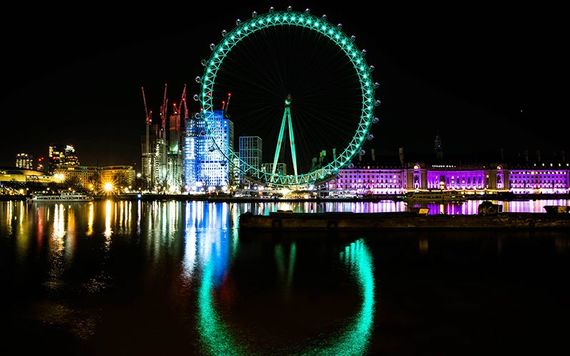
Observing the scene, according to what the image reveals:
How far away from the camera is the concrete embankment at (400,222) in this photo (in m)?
25.0

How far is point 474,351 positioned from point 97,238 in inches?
706

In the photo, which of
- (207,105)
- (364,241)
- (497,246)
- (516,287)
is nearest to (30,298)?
(516,287)

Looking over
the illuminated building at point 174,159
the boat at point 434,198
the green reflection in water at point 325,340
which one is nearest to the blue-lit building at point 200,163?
the illuminated building at point 174,159

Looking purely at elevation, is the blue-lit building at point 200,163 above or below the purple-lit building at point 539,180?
above

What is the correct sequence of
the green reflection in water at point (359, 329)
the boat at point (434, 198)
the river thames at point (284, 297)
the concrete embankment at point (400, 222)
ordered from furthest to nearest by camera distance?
the boat at point (434, 198) < the concrete embankment at point (400, 222) < the river thames at point (284, 297) < the green reflection in water at point (359, 329)

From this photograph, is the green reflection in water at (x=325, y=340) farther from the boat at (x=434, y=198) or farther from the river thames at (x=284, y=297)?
the boat at (x=434, y=198)

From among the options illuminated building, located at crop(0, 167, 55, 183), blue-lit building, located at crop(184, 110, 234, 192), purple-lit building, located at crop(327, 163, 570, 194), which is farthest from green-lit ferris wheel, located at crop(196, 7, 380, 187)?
illuminated building, located at crop(0, 167, 55, 183)

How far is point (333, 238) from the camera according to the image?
22109 millimetres

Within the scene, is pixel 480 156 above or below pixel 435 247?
above

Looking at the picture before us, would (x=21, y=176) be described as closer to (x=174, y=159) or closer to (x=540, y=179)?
(x=174, y=159)

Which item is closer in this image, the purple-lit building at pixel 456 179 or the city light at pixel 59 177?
the purple-lit building at pixel 456 179

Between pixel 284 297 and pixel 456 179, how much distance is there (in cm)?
9732

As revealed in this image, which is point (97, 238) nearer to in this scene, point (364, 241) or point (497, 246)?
point (364, 241)

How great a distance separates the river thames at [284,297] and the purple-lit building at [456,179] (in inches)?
A: 3175
